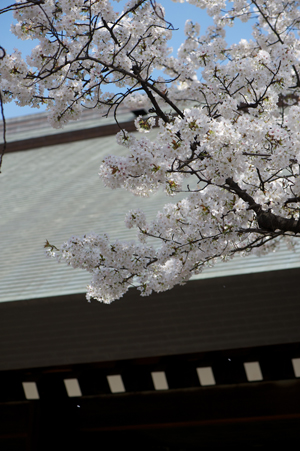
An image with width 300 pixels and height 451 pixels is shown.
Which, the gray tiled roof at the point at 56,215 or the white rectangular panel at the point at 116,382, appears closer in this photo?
the gray tiled roof at the point at 56,215

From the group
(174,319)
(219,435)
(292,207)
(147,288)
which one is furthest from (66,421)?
(292,207)

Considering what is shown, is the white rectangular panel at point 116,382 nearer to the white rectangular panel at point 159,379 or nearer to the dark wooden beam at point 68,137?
the white rectangular panel at point 159,379

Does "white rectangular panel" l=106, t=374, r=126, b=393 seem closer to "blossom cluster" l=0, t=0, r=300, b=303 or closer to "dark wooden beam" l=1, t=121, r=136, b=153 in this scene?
"blossom cluster" l=0, t=0, r=300, b=303

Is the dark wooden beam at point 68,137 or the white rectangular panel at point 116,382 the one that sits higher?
the dark wooden beam at point 68,137

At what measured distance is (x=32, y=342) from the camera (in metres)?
3.64

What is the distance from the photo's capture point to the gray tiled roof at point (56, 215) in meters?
3.54

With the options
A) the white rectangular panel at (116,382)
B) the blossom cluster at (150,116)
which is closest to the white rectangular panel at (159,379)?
the white rectangular panel at (116,382)

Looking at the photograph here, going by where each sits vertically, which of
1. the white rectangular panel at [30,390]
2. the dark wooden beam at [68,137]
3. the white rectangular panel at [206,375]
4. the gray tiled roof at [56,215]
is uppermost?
the dark wooden beam at [68,137]

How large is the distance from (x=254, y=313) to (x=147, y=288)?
99cm

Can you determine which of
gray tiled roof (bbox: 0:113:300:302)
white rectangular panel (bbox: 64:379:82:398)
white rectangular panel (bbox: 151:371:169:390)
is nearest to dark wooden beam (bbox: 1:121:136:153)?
gray tiled roof (bbox: 0:113:300:302)

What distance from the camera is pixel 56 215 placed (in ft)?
17.2

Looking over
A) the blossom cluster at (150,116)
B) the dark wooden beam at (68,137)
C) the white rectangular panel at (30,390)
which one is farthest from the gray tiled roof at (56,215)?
the white rectangular panel at (30,390)

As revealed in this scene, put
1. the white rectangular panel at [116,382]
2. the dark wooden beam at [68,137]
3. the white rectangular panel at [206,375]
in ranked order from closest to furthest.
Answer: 1. the white rectangular panel at [206,375]
2. the white rectangular panel at [116,382]
3. the dark wooden beam at [68,137]

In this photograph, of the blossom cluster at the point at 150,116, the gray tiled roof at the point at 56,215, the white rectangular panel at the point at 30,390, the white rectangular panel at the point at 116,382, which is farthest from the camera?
the white rectangular panel at the point at 30,390
